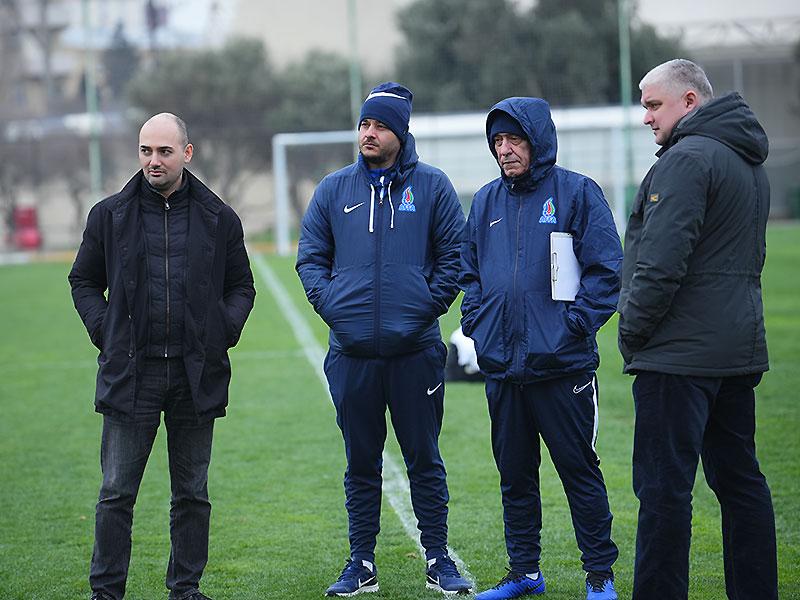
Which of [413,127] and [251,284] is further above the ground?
[413,127]

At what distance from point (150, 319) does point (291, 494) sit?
9.00 ft

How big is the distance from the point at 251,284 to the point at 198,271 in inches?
14.4

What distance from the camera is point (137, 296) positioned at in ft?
15.3

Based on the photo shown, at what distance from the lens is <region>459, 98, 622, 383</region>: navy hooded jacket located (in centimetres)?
480

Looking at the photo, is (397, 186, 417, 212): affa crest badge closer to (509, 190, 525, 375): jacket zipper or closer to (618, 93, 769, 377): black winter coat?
(509, 190, 525, 375): jacket zipper

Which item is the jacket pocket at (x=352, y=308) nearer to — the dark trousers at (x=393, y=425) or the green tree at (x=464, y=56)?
the dark trousers at (x=393, y=425)

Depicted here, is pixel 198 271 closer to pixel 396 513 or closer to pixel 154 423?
pixel 154 423

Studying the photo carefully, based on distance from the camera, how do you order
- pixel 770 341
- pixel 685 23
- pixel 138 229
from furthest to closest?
1. pixel 685 23
2. pixel 770 341
3. pixel 138 229

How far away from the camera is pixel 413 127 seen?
32000mm

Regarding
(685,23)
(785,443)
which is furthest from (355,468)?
(685,23)

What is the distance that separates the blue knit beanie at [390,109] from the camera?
5.05 metres

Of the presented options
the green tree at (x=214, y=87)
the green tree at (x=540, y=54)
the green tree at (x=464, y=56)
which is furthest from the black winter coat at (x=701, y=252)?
the green tree at (x=214, y=87)

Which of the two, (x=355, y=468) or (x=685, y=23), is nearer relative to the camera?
(x=355, y=468)

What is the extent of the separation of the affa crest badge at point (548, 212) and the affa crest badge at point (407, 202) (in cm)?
59
